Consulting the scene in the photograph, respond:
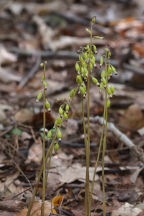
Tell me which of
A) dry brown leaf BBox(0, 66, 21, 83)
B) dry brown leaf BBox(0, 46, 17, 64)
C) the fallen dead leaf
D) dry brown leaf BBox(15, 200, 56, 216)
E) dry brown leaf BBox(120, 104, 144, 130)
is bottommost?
the fallen dead leaf

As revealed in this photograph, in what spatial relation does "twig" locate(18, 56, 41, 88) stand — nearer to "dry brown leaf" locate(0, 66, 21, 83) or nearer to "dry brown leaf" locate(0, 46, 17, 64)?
"dry brown leaf" locate(0, 66, 21, 83)

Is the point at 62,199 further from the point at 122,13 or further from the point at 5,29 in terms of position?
the point at 122,13

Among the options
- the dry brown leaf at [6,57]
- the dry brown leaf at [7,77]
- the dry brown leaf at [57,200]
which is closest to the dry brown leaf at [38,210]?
the dry brown leaf at [57,200]

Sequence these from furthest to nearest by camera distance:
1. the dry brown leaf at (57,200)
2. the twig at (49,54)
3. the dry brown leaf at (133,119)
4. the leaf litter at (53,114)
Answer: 1. the twig at (49,54)
2. the dry brown leaf at (133,119)
3. the leaf litter at (53,114)
4. the dry brown leaf at (57,200)

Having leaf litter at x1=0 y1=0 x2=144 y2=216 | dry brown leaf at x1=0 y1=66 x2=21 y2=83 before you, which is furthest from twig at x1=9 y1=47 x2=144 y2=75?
dry brown leaf at x1=0 y1=66 x2=21 y2=83

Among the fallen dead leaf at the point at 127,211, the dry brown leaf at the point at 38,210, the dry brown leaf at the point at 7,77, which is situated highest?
the dry brown leaf at the point at 7,77

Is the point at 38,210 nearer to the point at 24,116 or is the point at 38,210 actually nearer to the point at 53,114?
the point at 53,114

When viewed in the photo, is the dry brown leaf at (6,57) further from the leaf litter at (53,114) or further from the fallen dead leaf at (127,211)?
the fallen dead leaf at (127,211)

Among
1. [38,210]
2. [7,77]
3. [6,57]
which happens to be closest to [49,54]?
[6,57]

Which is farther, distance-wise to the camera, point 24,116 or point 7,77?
point 7,77

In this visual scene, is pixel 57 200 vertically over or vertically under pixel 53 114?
under

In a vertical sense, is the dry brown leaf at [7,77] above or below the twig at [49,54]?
below
